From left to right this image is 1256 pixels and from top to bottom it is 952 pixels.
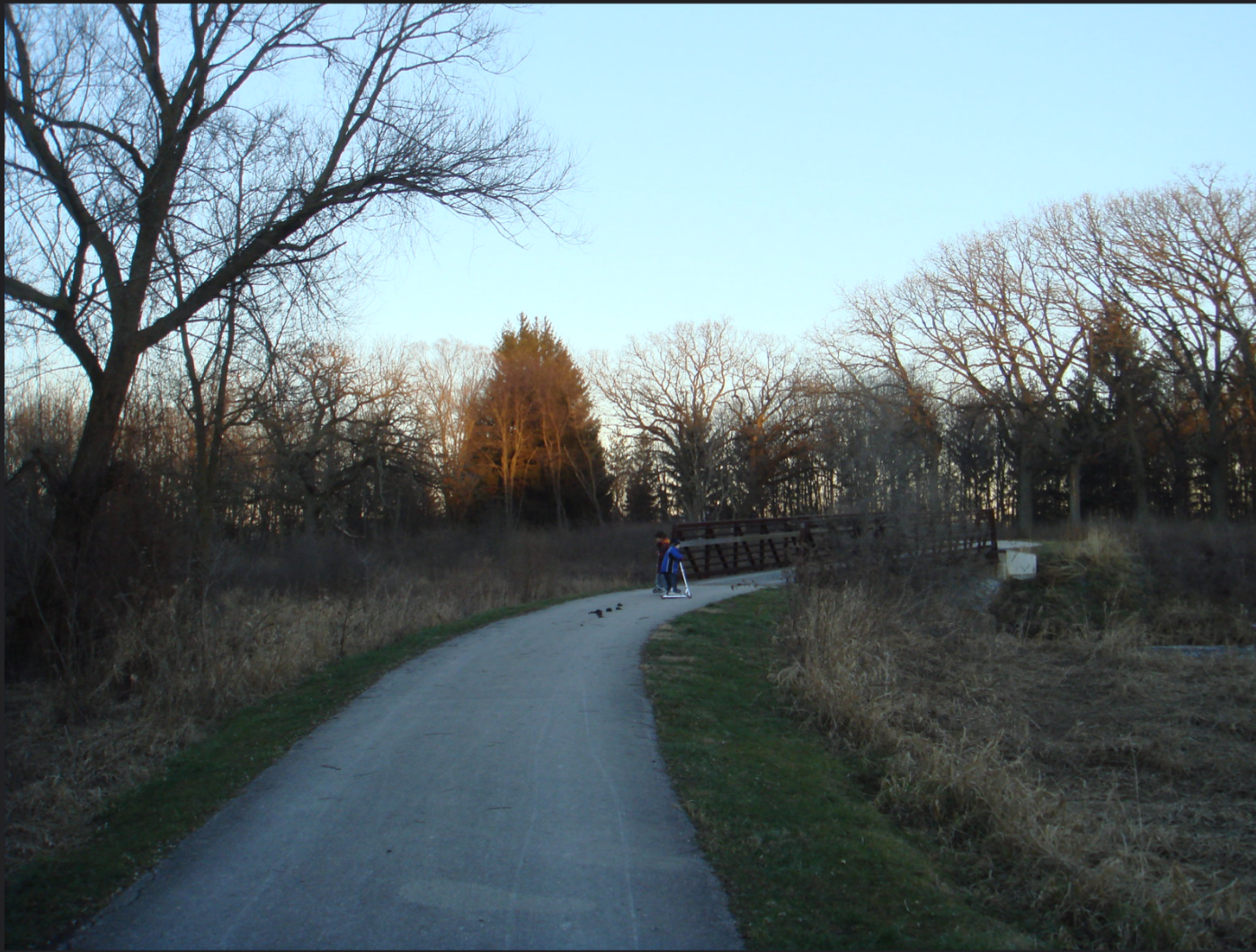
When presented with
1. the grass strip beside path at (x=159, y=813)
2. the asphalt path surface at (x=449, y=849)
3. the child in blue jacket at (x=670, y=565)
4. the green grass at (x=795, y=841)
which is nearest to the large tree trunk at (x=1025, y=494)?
the child in blue jacket at (x=670, y=565)

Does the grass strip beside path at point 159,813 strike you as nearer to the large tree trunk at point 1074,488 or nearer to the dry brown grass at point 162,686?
the dry brown grass at point 162,686

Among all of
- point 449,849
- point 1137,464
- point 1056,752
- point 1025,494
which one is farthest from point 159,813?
point 1137,464

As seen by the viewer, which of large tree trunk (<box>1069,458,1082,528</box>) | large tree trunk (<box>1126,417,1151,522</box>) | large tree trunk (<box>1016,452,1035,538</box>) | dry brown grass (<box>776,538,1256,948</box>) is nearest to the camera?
dry brown grass (<box>776,538,1256,948</box>)

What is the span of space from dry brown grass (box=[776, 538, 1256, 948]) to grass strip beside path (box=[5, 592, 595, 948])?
4.93m

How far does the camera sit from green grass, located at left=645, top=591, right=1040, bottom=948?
15.0 ft

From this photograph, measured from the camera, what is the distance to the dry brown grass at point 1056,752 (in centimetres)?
532

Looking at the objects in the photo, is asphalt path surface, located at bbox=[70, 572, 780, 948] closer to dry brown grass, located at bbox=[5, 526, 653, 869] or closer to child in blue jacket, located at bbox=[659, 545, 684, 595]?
dry brown grass, located at bbox=[5, 526, 653, 869]

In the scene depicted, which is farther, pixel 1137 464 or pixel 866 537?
pixel 1137 464

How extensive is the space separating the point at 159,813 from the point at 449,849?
234 centimetres

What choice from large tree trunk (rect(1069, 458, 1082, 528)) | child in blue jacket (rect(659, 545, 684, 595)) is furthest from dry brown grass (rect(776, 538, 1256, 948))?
large tree trunk (rect(1069, 458, 1082, 528))

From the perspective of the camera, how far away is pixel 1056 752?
10.6 m

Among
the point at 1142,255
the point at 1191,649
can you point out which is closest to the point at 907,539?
the point at 1191,649

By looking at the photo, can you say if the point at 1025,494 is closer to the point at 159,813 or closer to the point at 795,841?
the point at 795,841

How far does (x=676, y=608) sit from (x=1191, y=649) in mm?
12382
